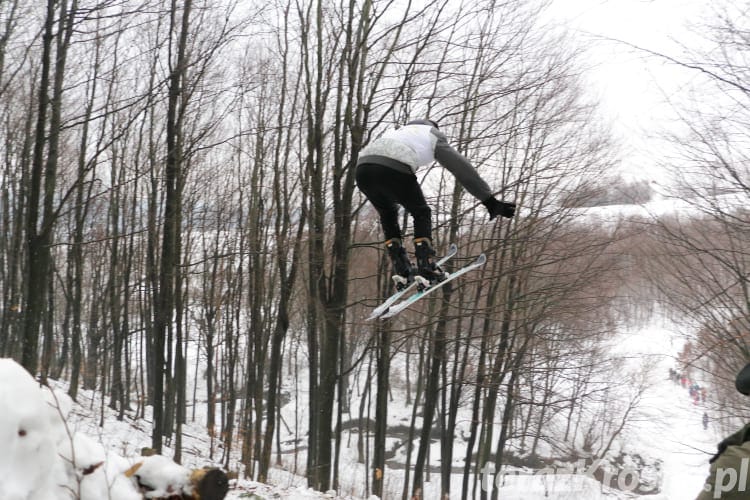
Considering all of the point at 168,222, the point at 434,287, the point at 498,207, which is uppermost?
the point at 168,222

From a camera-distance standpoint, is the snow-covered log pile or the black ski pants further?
the black ski pants

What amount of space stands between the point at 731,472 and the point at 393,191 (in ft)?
13.9

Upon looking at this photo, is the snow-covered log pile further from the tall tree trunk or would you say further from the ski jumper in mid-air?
the tall tree trunk

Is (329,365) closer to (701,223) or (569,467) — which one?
(701,223)

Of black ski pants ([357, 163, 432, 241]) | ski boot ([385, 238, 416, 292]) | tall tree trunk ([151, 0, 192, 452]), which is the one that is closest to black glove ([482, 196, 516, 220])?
black ski pants ([357, 163, 432, 241])

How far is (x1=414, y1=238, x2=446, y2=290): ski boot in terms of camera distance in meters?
5.97

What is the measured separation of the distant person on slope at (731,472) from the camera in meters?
1.56

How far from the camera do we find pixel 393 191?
18.1 feet

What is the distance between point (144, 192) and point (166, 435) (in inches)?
354

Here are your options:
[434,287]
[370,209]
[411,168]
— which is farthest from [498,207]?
[370,209]

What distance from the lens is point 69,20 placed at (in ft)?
20.0

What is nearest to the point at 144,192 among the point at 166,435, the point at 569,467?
the point at 166,435

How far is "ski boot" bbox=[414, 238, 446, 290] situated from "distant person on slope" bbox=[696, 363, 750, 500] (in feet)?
14.1

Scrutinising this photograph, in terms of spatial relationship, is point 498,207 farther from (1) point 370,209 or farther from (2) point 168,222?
(1) point 370,209
